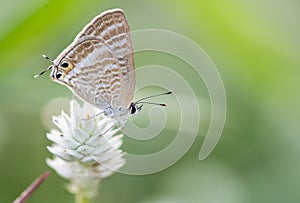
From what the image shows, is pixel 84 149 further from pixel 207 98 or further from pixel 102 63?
pixel 207 98

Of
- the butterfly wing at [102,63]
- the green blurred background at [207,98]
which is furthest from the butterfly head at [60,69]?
the green blurred background at [207,98]

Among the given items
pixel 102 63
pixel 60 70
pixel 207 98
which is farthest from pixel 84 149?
pixel 207 98

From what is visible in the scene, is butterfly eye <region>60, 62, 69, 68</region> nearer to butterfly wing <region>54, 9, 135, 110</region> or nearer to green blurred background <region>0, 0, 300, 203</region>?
butterfly wing <region>54, 9, 135, 110</region>

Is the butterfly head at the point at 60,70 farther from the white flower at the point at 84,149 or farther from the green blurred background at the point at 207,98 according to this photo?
the green blurred background at the point at 207,98

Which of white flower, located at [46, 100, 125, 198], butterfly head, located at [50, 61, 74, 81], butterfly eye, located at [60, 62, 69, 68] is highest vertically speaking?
butterfly eye, located at [60, 62, 69, 68]

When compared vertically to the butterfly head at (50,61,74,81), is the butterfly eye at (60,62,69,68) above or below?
above

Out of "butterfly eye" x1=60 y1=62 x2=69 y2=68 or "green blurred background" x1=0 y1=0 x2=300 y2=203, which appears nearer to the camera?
"butterfly eye" x1=60 y1=62 x2=69 y2=68

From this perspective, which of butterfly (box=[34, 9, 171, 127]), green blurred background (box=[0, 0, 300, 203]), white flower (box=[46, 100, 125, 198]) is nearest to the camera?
white flower (box=[46, 100, 125, 198])

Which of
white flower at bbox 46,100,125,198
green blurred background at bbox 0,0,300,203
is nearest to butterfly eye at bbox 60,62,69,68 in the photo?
white flower at bbox 46,100,125,198
